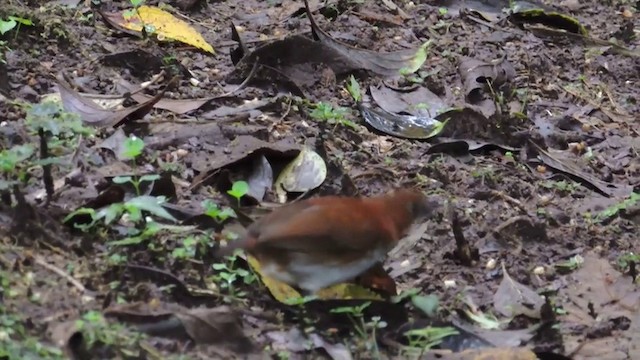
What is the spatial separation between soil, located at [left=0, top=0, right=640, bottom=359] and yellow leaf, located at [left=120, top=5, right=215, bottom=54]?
8 cm

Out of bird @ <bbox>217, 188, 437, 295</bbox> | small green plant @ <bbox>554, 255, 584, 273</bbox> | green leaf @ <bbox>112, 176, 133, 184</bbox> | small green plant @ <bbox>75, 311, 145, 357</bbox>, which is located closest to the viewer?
small green plant @ <bbox>75, 311, 145, 357</bbox>

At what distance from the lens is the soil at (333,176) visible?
3252 mm

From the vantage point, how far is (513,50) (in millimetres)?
5984

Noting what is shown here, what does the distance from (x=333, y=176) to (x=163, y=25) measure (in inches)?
65.5

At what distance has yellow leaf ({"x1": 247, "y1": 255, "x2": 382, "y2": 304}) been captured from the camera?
3391 mm

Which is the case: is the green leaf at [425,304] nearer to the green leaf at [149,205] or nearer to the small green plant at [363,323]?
the small green plant at [363,323]

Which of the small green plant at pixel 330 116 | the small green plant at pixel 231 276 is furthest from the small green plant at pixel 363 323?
the small green plant at pixel 330 116

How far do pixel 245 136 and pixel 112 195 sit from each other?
96 cm

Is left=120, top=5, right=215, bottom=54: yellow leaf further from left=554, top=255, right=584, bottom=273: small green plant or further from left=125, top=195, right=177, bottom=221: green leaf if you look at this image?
left=554, top=255, right=584, bottom=273: small green plant

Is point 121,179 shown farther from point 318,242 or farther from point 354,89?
point 354,89

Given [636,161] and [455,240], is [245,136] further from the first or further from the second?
[636,161]

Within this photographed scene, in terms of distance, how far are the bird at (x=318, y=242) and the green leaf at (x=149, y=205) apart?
238 mm

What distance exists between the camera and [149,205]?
11.1 feet

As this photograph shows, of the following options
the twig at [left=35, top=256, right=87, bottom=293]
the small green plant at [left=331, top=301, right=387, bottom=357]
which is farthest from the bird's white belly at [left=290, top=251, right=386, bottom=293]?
the twig at [left=35, top=256, right=87, bottom=293]
